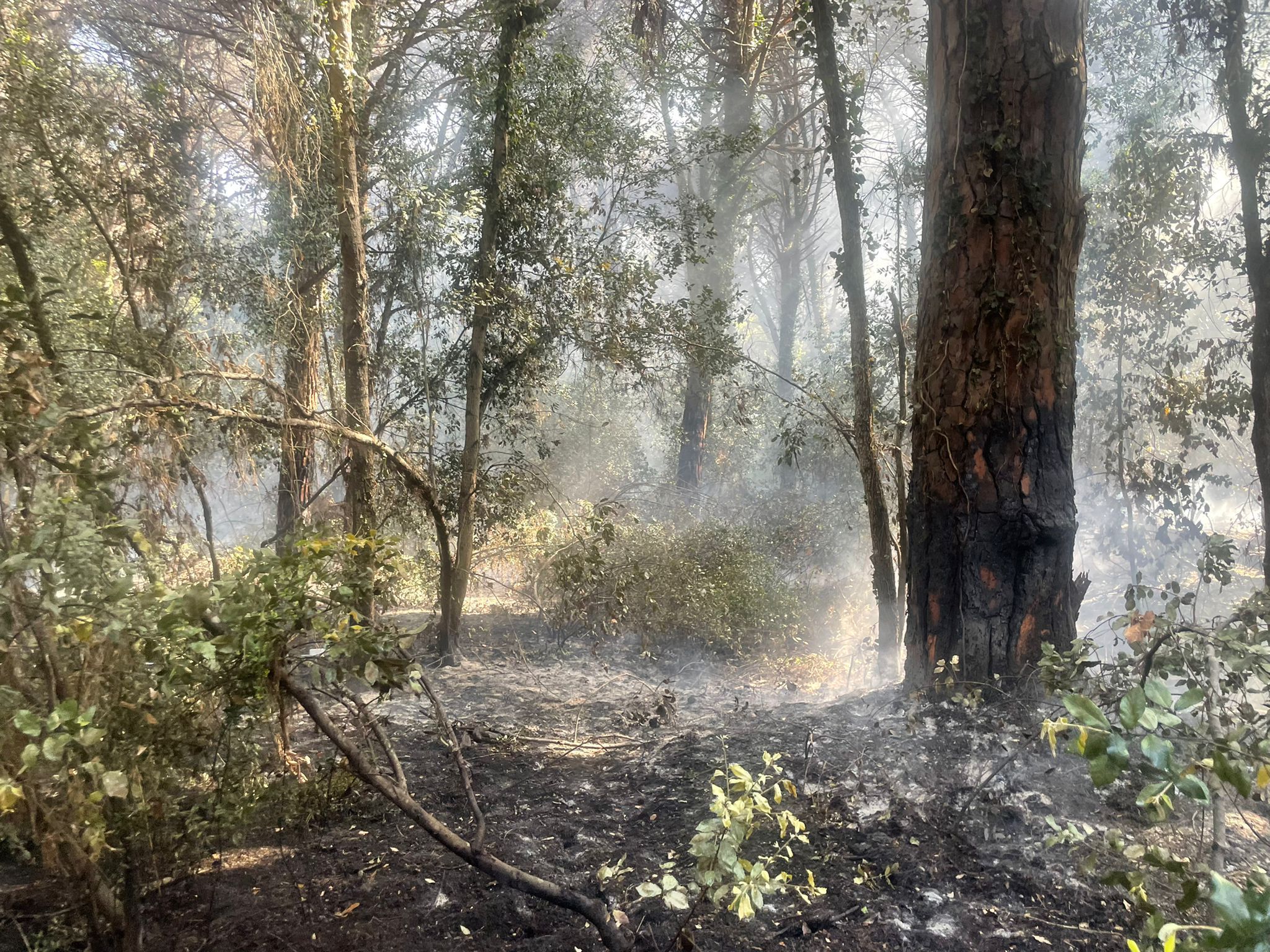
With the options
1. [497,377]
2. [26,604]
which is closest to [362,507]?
[497,377]

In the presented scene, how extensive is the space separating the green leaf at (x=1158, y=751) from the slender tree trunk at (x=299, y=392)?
373cm

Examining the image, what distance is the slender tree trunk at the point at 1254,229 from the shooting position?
667cm

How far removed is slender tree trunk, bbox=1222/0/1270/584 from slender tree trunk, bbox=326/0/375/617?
7160 millimetres

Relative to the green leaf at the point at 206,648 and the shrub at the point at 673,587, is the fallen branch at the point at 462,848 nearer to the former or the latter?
the green leaf at the point at 206,648

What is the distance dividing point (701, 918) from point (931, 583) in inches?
93.7

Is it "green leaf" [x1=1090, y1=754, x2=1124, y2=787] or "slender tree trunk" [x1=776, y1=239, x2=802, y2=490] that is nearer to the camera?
"green leaf" [x1=1090, y1=754, x2=1124, y2=787]

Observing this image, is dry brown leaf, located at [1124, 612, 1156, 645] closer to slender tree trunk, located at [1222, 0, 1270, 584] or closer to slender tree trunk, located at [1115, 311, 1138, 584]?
slender tree trunk, located at [1222, 0, 1270, 584]

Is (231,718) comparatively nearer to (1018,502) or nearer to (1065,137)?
(1018,502)

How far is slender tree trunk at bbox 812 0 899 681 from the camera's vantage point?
20.5ft

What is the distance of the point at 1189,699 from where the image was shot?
1385 mm

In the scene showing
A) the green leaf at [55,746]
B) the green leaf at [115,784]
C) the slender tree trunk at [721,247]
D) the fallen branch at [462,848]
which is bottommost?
the fallen branch at [462,848]

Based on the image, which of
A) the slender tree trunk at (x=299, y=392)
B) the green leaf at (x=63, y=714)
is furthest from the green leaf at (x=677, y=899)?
the slender tree trunk at (x=299, y=392)

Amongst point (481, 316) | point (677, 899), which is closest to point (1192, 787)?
point (677, 899)

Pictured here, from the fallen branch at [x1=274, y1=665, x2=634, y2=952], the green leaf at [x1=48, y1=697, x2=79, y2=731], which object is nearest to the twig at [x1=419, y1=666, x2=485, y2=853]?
the fallen branch at [x1=274, y1=665, x2=634, y2=952]
